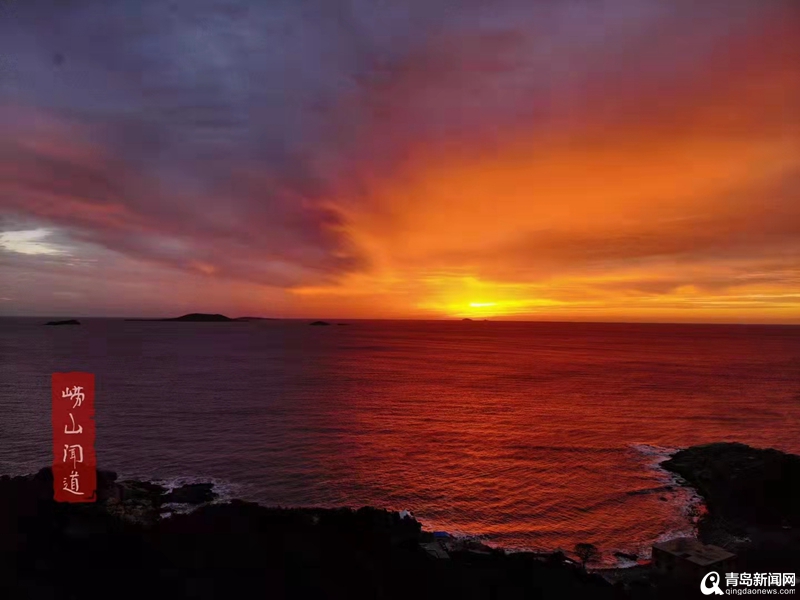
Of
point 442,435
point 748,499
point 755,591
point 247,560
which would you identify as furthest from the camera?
point 442,435

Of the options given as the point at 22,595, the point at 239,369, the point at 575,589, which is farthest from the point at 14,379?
the point at 575,589

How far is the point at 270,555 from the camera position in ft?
86.3

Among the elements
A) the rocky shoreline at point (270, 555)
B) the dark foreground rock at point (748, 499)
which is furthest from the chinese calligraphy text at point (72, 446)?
the dark foreground rock at point (748, 499)

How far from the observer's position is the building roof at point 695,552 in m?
26.0

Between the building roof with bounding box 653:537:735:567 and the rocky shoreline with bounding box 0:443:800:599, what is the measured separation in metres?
2.05

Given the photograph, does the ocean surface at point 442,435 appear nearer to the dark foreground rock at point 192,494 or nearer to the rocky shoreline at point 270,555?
the dark foreground rock at point 192,494

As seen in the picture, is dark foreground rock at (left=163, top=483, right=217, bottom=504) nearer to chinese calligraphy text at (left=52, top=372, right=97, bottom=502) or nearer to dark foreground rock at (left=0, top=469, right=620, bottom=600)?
dark foreground rock at (left=0, top=469, right=620, bottom=600)

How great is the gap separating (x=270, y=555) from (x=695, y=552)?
79.8ft

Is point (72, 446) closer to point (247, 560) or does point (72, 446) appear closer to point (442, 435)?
point (247, 560)

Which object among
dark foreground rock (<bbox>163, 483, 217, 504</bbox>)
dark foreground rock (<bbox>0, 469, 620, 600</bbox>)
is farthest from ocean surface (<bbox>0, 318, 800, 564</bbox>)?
dark foreground rock (<bbox>0, 469, 620, 600</bbox>)

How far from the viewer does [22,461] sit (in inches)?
1847

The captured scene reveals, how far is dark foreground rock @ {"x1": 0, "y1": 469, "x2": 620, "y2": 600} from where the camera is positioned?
23.4 metres

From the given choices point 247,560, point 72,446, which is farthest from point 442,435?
point 72,446

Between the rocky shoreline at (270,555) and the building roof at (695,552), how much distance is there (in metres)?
2.05
